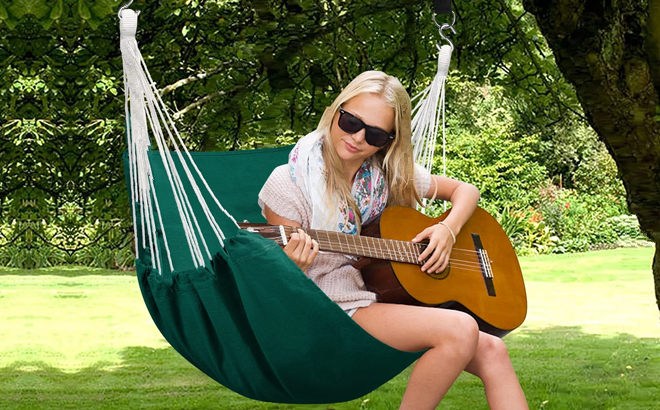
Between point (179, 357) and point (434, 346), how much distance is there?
3.20 meters

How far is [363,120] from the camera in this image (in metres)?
2.18

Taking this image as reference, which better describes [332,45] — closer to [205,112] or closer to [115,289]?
[205,112]

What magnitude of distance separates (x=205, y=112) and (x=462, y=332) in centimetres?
222

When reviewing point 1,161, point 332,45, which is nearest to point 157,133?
point 332,45

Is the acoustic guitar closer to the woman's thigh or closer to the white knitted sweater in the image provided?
the white knitted sweater

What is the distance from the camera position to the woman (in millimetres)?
1932

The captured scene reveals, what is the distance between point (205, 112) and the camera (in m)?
3.77

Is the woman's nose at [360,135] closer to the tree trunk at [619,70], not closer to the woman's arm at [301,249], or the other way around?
the woman's arm at [301,249]

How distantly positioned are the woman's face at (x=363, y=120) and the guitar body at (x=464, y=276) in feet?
0.75

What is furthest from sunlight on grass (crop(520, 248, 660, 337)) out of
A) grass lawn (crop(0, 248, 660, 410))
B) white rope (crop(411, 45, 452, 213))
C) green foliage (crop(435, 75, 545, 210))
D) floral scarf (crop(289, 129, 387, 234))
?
floral scarf (crop(289, 129, 387, 234))

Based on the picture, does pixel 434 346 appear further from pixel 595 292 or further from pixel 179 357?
pixel 595 292

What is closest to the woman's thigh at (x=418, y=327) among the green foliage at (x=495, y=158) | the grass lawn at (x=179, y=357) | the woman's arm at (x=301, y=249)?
the woman's arm at (x=301, y=249)

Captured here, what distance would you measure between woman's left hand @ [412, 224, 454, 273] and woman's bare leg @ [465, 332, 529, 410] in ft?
0.96

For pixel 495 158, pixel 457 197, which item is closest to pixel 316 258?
pixel 457 197
